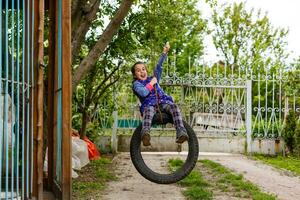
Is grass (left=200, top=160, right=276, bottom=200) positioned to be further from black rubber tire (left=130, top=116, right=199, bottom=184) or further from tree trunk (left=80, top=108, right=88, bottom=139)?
tree trunk (left=80, top=108, right=88, bottom=139)

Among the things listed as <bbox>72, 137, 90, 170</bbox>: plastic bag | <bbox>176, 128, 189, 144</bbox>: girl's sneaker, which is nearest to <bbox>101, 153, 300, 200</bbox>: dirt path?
<bbox>72, 137, 90, 170</bbox>: plastic bag

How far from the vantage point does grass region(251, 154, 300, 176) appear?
954 centimetres

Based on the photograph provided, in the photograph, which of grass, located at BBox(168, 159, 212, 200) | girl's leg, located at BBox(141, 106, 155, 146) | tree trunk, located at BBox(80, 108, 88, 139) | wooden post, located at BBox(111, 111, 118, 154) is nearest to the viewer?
girl's leg, located at BBox(141, 106, 155, 146)

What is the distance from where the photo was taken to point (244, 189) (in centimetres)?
687

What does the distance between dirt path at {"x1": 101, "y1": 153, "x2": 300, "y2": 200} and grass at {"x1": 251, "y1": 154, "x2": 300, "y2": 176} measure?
1.02 ft

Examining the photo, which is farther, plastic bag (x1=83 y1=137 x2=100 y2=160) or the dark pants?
plastic bag (x1=83 y1=137 x2=100 y2=160)

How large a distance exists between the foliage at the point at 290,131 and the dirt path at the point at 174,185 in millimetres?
1268

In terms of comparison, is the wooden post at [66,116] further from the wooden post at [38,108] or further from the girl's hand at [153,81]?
the girl's hand at [153,81]

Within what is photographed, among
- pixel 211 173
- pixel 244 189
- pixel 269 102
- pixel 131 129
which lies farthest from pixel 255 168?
pixel 269 102

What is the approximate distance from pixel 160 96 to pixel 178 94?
6.96 meters

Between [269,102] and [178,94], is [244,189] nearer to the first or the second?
[178,94]

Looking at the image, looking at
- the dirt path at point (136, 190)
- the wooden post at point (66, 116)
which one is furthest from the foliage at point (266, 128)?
the wooden post at point (66, 116)

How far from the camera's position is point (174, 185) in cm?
725

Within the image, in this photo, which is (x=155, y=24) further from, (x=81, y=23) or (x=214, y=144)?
(x=214, y=144)
